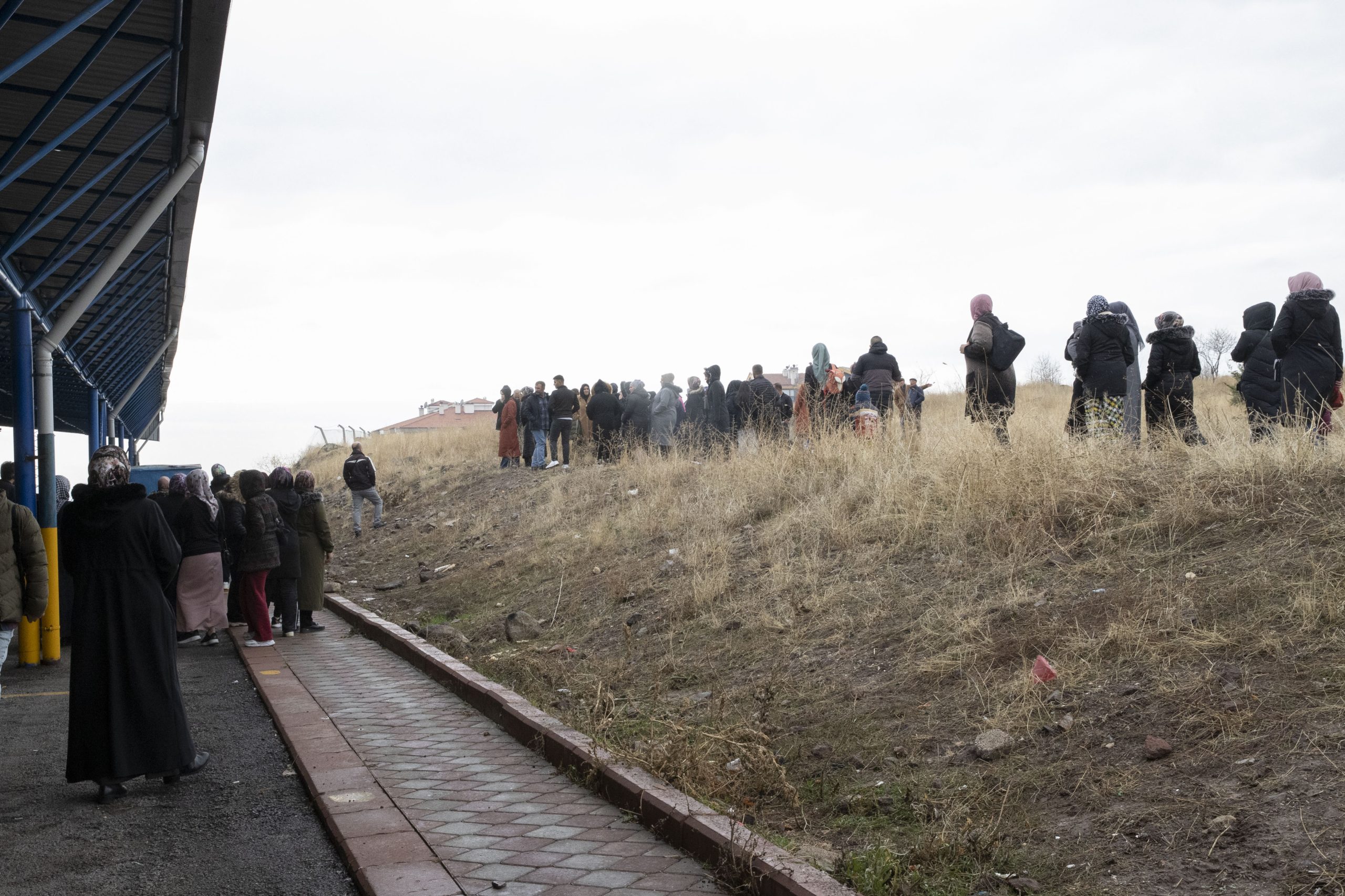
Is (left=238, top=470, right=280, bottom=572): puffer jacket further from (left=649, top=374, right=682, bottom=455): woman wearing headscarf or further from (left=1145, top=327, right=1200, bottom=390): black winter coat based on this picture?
(left=649, top=374, right=682, bottom=455): woman wearing headscarf

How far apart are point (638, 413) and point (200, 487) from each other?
11.6 meters

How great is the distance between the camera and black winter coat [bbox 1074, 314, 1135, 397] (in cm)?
1034

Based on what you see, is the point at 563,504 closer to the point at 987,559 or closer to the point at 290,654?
the point at 290,654

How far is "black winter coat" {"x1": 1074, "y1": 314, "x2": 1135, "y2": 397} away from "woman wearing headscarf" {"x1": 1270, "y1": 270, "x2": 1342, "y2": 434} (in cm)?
133

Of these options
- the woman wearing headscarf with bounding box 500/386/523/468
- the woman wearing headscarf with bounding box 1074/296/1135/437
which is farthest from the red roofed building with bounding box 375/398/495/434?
the woman wearing headscarf with bounding box 1074/296/1135/437

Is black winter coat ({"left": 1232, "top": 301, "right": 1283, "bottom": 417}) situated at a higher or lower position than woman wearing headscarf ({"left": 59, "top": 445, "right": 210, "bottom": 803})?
higher

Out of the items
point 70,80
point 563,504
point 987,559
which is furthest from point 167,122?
point 987,559

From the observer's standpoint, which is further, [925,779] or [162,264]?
[162,264]

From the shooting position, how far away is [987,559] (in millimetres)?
7848

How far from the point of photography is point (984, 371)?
37.4ft

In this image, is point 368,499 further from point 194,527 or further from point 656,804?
point 656,804

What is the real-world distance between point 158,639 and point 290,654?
4423 mm

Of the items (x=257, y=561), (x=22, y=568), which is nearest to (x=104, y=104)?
(x=22, y=568)

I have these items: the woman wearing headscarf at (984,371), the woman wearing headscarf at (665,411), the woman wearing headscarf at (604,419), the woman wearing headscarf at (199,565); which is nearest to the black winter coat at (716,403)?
the woman wearing headscarf at (665,411)
